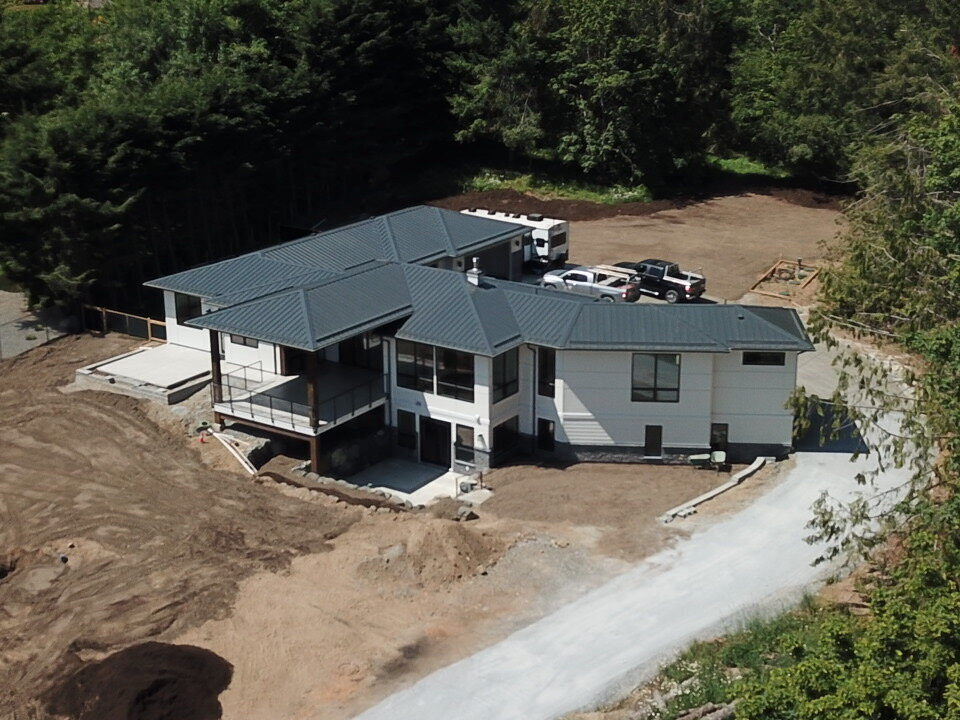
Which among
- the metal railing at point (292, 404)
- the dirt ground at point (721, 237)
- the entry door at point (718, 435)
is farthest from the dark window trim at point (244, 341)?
the dirt ground at point (721, 237)

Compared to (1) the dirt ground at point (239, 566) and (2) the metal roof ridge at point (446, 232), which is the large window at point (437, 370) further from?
(2) the metal roof ridge at point (446, 232)

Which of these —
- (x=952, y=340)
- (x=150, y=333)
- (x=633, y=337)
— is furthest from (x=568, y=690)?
(x=150, y=333)

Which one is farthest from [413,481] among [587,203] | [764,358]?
[587,203]

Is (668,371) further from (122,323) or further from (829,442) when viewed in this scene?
(122,323)

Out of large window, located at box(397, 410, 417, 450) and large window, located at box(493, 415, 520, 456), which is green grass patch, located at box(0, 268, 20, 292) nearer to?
large window, located at box(397, 410, 417, 450)

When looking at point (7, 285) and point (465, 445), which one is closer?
point (465, 445)

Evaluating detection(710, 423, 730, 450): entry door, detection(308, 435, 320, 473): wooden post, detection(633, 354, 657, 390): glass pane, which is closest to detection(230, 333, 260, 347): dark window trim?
detection(308, 435, 320, 473): wooden post

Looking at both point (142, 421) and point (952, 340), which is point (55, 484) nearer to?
point (142, 421)
